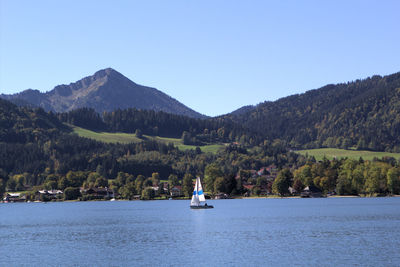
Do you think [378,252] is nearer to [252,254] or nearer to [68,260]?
[252,254]

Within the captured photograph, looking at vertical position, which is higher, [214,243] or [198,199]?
[198,199]

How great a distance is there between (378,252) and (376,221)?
40856 mm

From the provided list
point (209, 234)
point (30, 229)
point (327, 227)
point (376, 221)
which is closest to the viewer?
point (209, 234)

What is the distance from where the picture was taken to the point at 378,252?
67.8m

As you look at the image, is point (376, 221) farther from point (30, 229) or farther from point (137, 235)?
point (30, 229)

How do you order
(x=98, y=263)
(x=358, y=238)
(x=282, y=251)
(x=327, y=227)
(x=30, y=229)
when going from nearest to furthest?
(x=98, y=263) → (x=282, y=251) → (x=358, y=238) → (x=327, y=227) → (x=30, y=229)

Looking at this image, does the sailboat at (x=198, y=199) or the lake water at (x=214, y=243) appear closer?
the lake water at (x=214, y=243)

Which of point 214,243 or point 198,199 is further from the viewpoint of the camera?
point 198,199

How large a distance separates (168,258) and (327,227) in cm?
4100

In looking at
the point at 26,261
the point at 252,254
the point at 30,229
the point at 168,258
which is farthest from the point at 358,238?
the point at 30,229

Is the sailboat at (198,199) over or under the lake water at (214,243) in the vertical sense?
over

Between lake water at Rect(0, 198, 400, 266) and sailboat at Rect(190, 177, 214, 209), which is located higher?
sailboat at Rect(190, 177, 214, 209)

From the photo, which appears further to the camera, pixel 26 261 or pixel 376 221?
pixel 376 221

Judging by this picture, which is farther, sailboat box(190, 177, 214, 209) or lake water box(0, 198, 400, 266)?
sailboat box(190, 177, 214, 209)
